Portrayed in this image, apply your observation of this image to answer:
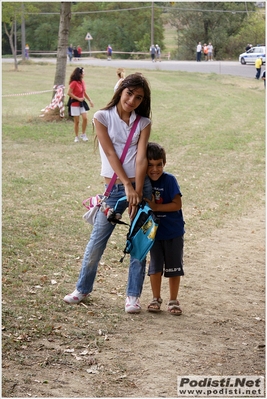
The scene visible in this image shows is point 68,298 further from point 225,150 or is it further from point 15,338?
point 225,150

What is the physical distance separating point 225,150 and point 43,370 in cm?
1092

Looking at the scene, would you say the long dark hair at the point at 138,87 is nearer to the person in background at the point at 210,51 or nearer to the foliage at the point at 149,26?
the person in background at the point at 210,51

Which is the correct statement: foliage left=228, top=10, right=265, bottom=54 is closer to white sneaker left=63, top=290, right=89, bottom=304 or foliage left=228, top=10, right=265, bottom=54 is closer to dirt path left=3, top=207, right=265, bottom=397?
dirt path left=3, top=207, right=265, bottom=397

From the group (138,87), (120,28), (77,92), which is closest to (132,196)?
(138,87)

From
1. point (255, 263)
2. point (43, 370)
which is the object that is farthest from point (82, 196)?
point (43, 370)

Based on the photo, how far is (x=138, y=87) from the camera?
16.5 ft

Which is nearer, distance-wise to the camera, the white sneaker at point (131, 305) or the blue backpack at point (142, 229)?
the blue backpack at point (142, 229)

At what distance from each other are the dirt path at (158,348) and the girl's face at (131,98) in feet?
5.59

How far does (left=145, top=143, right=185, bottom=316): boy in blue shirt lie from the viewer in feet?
16.9

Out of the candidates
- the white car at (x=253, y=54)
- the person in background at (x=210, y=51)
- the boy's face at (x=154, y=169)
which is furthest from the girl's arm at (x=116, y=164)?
the person in background at (x=210, y=51)

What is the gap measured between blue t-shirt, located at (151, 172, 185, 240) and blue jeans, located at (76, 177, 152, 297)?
12 centimetres

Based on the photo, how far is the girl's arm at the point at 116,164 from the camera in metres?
5.00

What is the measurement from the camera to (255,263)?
766 cm

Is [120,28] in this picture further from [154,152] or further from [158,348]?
[158,348]
